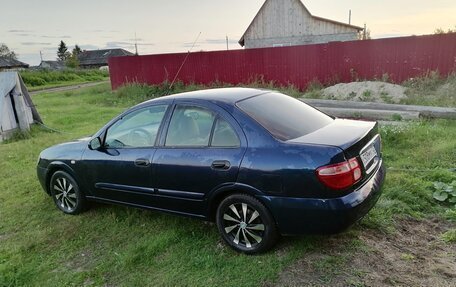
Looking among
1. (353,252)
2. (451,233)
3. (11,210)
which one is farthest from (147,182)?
(451,233)

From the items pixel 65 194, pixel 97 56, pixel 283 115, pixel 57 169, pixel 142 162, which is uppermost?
pixel 97 56

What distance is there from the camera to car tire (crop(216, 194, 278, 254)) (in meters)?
3.29

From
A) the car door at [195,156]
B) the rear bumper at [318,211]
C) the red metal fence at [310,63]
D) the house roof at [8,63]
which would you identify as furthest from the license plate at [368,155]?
the house roof at [8,63]

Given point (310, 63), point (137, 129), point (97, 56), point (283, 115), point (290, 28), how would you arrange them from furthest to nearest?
point (97, 56) → point (290, 28) → point (310, 63) → point (137, 129) → point (283, 115)

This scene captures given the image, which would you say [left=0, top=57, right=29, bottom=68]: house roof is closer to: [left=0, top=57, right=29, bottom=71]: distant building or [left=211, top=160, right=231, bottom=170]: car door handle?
[left=0, top=57, right=29, bottom=71]: distant building

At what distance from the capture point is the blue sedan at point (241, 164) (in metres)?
3.04

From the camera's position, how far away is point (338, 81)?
14727 mm

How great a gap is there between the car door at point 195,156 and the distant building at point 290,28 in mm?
23483

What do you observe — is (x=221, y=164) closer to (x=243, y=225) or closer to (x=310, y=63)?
(x=243, y=225)

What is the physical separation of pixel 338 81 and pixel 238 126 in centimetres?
1230

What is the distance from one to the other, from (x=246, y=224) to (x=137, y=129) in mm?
1739

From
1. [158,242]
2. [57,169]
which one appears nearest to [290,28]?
[57,169]

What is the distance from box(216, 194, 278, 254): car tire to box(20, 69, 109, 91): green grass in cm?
3096

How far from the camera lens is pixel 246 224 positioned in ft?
11.2
